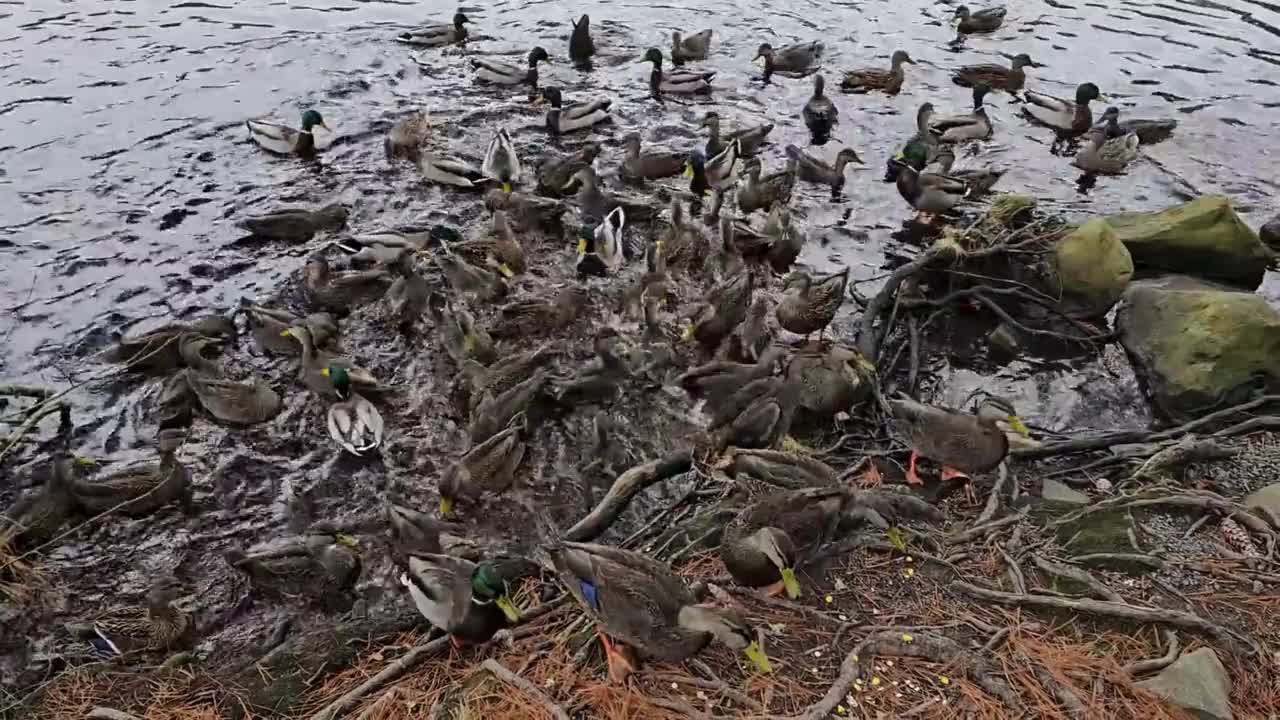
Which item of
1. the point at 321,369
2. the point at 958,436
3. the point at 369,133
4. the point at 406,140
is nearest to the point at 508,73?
the point at 369,133

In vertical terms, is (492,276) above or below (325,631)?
above

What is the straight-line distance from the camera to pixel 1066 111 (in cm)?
1177

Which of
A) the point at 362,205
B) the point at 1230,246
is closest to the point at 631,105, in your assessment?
the point at 362,205

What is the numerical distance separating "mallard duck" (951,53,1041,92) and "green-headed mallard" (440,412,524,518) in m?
10.1

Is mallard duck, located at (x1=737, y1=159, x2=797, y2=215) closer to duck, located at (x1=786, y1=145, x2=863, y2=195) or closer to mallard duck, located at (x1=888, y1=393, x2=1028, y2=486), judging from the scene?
duck, located at (x1=786, y1=145, x2=863, y2=195)

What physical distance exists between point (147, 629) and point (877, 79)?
11.7 metres

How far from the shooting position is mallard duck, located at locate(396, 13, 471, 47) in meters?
13.7

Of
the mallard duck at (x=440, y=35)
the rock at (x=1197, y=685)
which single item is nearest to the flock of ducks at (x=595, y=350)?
the rock at (x=1197, y=685)

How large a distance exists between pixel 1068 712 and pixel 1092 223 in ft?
18.3

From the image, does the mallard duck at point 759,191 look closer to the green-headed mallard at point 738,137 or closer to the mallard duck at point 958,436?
the green-headed mallard at point 738,137

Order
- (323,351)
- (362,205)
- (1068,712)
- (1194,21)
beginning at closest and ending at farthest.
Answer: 1. (1068,712)
2. (323,351)
3. (362,205)
4. (1194,21)

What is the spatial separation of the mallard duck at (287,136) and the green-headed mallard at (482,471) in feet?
21.2

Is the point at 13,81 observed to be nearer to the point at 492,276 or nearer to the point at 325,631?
the point at 492,276

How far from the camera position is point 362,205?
9875mm
